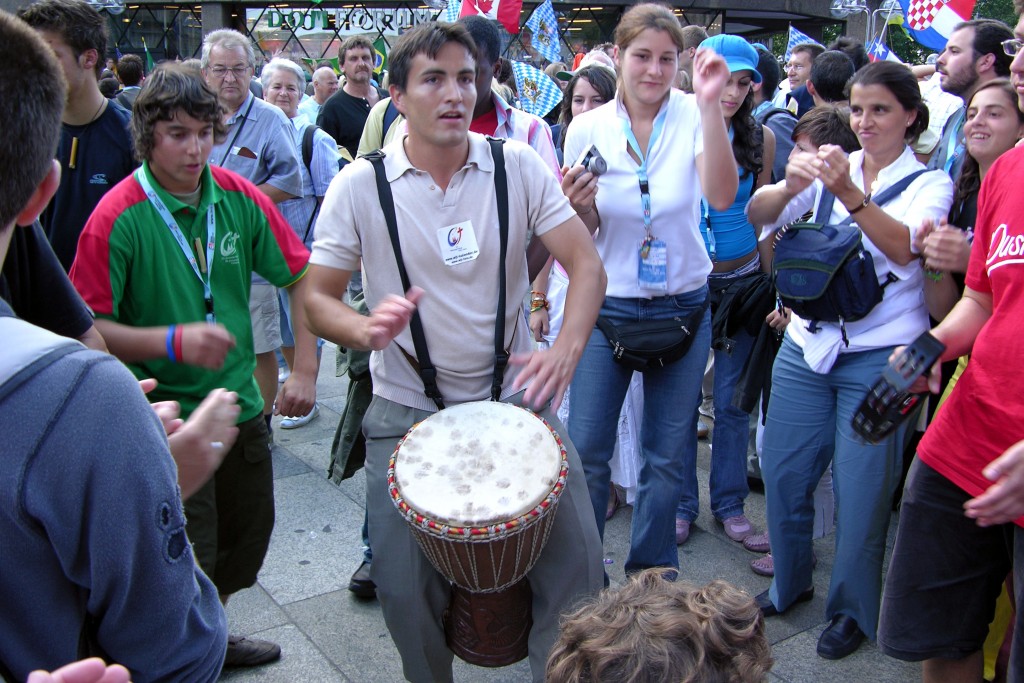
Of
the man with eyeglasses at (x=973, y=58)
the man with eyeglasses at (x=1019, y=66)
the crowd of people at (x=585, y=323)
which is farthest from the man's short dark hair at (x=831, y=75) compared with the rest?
the man with eyeglasses at (x=1019, y=66)

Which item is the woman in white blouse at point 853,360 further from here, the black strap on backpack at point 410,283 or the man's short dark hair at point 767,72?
the man's short dark hair at point 767,72

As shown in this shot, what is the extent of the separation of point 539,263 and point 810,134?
140cm

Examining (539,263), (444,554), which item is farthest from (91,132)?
(444,554)

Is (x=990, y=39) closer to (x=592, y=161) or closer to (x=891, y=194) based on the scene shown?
(x=891, y=194)

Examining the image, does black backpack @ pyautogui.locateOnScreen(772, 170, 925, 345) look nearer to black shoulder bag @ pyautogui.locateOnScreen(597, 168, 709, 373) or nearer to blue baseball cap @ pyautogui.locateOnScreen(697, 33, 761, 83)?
black shoulder bag @ pyautogui.locateOnScreen(597, 168, 709, 373)

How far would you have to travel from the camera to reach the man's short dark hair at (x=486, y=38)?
3928mm

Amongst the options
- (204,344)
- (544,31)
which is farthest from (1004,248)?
(544,31)

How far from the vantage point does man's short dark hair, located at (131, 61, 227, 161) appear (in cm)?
290

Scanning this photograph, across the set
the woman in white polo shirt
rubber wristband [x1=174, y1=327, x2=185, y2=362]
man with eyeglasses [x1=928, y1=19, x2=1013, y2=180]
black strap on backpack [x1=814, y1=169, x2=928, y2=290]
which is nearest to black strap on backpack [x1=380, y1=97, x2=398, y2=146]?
the woman in white polo shirt

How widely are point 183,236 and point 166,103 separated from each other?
0.44m

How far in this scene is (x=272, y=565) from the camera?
3.96m

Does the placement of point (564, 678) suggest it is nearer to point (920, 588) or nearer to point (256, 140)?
point (920, 588)

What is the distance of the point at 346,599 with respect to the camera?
3691mm

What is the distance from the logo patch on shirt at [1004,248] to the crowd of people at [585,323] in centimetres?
1
